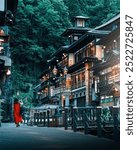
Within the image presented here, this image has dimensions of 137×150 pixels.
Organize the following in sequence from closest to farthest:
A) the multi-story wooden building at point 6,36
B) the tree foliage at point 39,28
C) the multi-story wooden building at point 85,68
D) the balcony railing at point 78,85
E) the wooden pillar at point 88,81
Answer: the tree foliage at point 39,28 → the multi-story wooden building at point 6,36 → the multi-story wooden building at point 85,68 → the wooden pillar at point 88,81 → the balcony railing at point 78,85

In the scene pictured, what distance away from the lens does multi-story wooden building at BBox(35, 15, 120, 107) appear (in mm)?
22375

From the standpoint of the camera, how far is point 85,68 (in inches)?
1098

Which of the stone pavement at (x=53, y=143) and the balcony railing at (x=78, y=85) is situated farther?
the balcony railing at (x=78, y=85)

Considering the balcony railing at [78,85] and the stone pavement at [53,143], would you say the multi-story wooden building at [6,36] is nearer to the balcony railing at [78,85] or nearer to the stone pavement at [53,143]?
the stone pavement at [53,143]

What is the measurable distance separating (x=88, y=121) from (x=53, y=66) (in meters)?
17.6

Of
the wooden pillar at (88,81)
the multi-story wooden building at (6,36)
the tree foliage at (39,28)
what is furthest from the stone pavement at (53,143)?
the wooden pillar at (88,81)

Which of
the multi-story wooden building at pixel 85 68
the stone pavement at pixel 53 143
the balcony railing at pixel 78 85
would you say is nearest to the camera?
the stone pavement at pixel 53 143

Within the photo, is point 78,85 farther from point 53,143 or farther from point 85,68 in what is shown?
point 53,143

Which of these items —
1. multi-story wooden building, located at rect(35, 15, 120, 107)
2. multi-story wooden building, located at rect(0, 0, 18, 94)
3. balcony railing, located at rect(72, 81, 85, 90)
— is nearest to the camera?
multi-story wooden building, located at rect(0, 0, 18, 94)

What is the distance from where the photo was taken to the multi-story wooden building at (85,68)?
73.4 ft

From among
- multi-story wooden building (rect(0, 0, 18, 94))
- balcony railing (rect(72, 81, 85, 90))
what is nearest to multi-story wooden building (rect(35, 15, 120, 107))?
balcony railing (rect(72, 81, 85, 90))

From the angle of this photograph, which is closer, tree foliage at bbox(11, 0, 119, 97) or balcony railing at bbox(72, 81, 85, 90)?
tree foliage at bbox(11, 0, 119, 97)

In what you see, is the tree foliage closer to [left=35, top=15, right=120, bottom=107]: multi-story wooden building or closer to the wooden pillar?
[left=35, top=15, right=120, bottom=107]: multi-story wooden building

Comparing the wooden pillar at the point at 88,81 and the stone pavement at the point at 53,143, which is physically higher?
the wooden pillar at the point at 88,81
